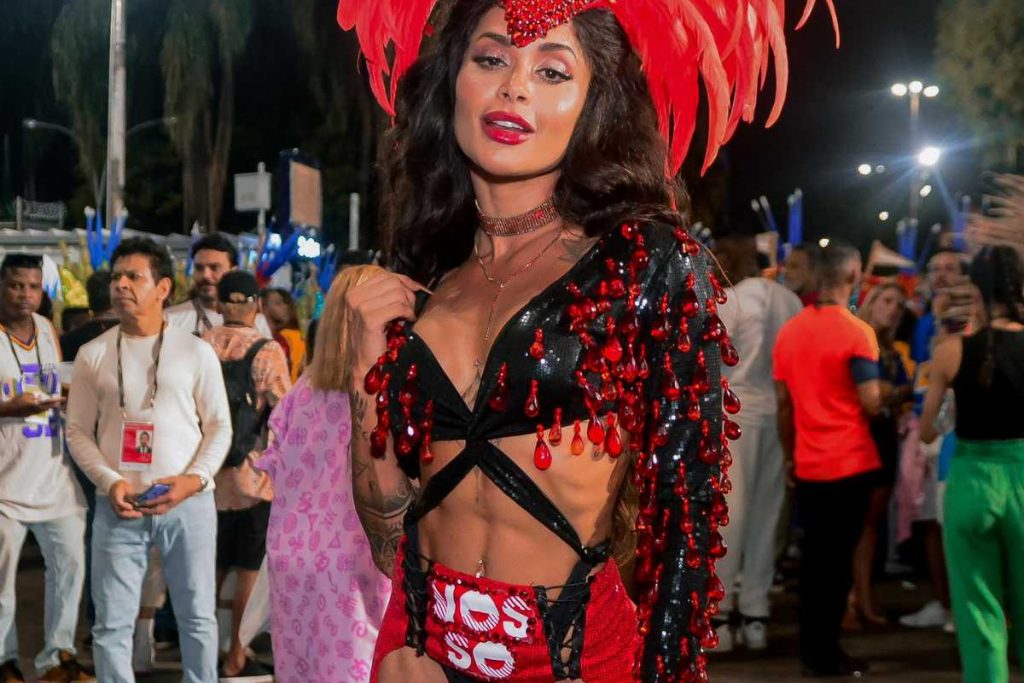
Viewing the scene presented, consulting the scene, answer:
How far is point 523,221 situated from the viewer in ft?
8.72

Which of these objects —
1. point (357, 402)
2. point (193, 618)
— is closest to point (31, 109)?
point (193, 618)

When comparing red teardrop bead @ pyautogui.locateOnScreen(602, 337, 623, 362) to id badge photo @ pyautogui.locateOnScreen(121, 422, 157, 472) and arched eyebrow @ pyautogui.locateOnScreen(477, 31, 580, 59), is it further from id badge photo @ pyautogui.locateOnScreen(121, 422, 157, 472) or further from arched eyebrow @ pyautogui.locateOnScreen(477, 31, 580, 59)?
id badge photo @ pyautogui.locateOnScreen(121, 422, 157, 472)

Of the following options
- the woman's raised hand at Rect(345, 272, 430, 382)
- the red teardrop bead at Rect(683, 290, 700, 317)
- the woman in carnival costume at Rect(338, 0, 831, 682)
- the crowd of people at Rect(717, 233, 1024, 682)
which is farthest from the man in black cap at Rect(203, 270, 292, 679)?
the red teardrop bead at Rect(683, 290, 700, 317)

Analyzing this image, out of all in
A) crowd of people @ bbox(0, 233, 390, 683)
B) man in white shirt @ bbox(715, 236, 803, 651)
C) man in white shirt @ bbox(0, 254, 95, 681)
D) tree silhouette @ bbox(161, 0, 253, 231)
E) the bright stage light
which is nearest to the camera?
crowd of people @ bbox(0, 233, 390, 683)

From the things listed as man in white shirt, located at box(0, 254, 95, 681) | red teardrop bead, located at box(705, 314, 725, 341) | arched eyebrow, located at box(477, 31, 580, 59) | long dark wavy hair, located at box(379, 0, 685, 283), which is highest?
arched eyebrow, located at box(477, 31, 580, 59)

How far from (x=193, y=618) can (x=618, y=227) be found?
373cm

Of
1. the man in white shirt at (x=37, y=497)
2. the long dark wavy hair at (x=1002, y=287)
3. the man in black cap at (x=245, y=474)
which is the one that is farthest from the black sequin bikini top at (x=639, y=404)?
the man in white shirt at (x=37, y=497)

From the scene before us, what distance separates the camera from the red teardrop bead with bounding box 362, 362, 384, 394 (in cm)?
258

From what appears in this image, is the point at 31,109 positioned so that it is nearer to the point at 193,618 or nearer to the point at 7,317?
the point at 7,317

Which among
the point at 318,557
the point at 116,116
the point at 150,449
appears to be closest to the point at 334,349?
the point at 318,557

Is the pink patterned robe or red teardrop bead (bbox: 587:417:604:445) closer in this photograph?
red teardrop bead (bbox: 587:417:604:445)

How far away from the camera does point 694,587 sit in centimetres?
227

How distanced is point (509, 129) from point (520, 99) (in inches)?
2.3

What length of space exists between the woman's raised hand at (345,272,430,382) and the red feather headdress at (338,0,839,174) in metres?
0.52
